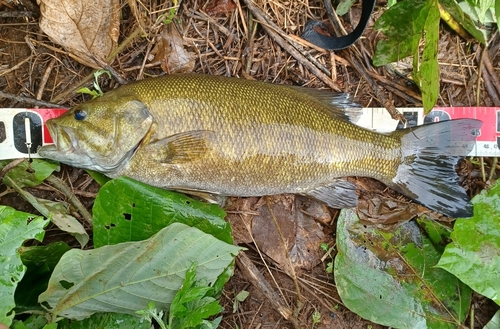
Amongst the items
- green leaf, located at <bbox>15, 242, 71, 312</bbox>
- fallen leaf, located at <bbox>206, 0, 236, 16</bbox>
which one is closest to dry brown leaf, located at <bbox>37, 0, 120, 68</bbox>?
fallen leaf, located at <bbox>206, 0, 236, 16</bbox>

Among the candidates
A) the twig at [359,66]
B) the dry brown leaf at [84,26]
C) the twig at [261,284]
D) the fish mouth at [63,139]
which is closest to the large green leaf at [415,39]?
the twig at [359,66]

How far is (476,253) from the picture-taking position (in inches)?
115

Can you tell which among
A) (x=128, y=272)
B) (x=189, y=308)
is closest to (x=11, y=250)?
(x=128, y=272)

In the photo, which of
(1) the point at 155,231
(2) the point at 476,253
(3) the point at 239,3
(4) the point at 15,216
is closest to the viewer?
(4) the point at 15,216

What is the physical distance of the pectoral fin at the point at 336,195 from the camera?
3018mm

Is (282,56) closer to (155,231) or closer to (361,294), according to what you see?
(155,231)

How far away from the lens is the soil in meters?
3.01

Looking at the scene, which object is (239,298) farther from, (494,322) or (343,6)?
(343,6)

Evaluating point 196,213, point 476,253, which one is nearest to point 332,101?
point 196,213

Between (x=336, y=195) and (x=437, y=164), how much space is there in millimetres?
780

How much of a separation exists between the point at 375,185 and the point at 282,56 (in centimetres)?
125

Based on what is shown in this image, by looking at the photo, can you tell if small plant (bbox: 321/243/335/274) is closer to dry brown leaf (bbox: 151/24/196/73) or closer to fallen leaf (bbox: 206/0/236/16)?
dry brown leaf (bbox: 151/24/196/73)

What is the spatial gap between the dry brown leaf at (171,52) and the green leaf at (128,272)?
1237mm

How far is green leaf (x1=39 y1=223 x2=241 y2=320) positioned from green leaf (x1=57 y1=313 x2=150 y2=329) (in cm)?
10
